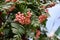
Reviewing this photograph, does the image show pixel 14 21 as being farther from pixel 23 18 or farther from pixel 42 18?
pixel 42 18

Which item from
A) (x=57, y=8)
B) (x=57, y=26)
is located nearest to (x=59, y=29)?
(x=57, y=26)

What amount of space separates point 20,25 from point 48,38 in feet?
1.06

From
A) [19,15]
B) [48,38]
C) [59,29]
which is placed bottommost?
[59,29]

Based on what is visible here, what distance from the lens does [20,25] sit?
4.21ft

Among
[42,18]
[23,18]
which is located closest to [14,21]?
[23,18]

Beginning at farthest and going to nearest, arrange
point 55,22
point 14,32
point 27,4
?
point 55,22 → point 27,4 → point 14,32

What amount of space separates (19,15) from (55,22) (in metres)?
1.00

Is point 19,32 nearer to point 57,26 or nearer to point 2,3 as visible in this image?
point 2,3

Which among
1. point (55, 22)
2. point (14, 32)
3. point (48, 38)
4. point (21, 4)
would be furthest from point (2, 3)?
point (55, 22)

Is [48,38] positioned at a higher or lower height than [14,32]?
lower

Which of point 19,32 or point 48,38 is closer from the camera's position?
point 19,32

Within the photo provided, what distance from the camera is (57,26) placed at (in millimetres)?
2260

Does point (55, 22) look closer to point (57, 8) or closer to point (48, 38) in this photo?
point (57, 8)

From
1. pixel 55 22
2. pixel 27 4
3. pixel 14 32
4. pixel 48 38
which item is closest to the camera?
pixel 14 32
